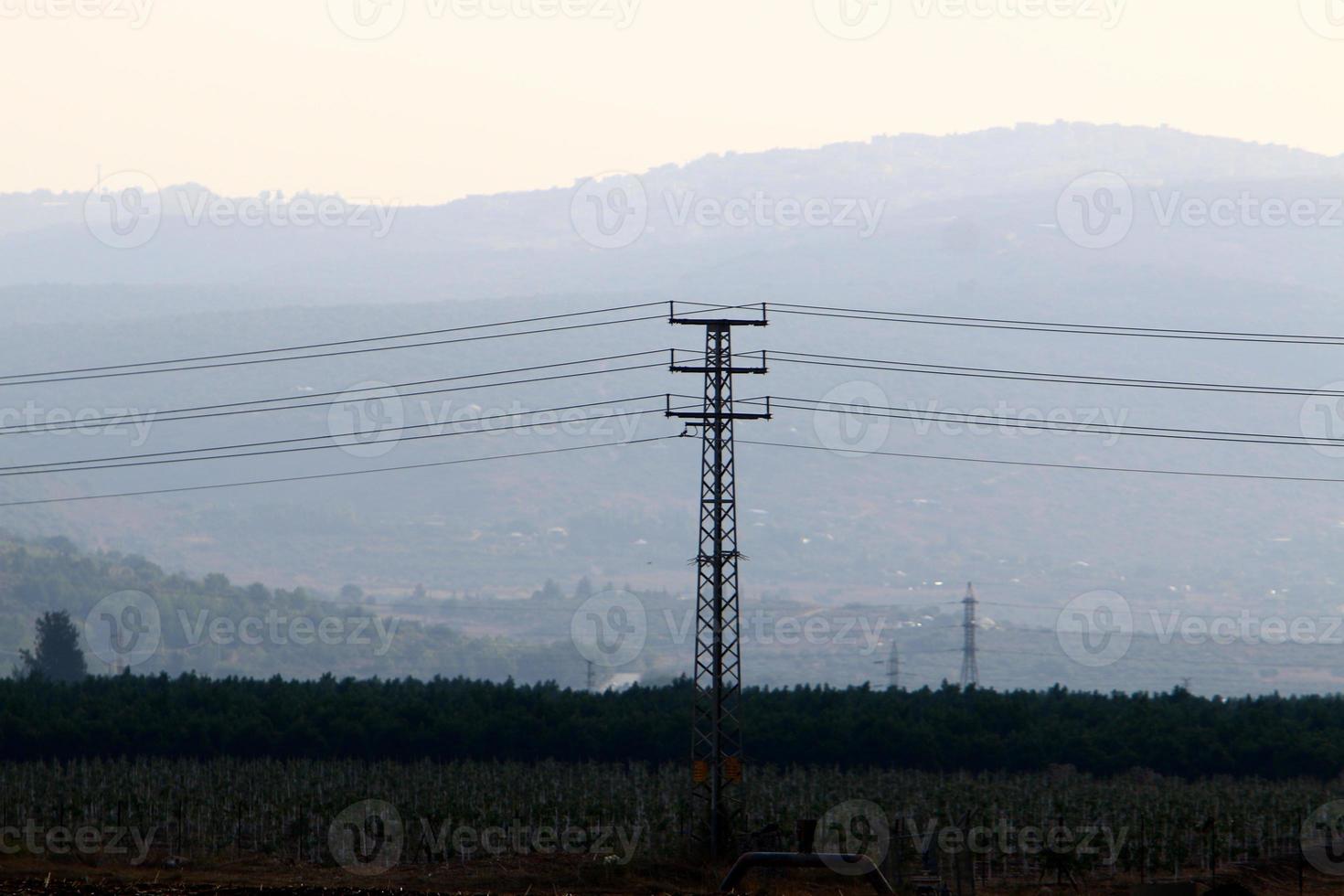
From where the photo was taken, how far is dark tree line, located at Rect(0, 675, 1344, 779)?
318 feet

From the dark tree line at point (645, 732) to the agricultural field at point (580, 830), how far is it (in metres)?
10.5

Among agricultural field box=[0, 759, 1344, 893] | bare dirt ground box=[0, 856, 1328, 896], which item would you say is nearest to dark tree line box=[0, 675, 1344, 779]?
agricultural field box=[0, 759, 1344, 893]

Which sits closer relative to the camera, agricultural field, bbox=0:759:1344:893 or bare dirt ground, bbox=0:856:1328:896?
bare dirt ground, bbox=0:856:1328:896

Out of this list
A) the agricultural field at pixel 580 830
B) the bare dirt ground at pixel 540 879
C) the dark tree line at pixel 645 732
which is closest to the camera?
the bare dirt ground at pixel 540 879

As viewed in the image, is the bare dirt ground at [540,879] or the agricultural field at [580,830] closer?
the bare dirt ground at [540,879]

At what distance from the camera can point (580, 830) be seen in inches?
2354

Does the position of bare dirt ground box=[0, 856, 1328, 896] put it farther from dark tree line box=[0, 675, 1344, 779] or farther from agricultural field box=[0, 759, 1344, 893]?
dark tree line box=[0, 675, 1344, 779]

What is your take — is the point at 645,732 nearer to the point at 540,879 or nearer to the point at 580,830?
the point at 580,830

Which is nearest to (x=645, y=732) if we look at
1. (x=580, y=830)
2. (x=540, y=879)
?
(x=580, y=830)

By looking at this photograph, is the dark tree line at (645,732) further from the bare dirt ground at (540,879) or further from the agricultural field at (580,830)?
the bare dirt ground at (540,879)

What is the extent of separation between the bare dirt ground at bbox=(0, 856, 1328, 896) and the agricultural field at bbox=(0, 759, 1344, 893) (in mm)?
120

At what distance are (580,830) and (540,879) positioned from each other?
9929 mm

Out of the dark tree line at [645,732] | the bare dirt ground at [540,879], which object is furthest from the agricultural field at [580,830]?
the dark tree line at [645,732]

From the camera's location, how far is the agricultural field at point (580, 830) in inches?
1945
